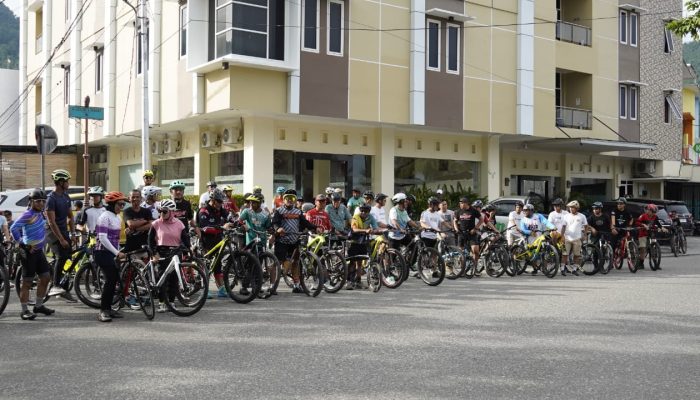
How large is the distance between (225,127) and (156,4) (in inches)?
197

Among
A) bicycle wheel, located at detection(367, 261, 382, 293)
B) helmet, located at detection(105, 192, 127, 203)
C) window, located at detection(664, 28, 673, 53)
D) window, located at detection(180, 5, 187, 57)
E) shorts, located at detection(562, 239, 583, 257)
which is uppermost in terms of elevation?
window, located at detection(664, 28, 673, 53)

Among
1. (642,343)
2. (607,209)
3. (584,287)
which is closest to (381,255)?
(584,287)

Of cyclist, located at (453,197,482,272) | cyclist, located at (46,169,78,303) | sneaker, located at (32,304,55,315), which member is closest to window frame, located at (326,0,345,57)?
cyclist, located at (453,197,482,272)

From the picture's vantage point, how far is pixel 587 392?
6.09 metres

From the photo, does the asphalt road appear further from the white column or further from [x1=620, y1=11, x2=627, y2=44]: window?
[x1=620, y1=11, x2=627, y2=44]: window

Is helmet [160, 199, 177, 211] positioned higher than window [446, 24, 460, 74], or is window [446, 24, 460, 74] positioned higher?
window [446, 24, 460, 74]

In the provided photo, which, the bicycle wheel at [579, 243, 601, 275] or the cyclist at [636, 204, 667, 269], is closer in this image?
the bicycle wheel at [579, 243, 601, 275]

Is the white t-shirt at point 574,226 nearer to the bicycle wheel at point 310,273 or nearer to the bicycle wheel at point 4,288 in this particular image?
the bicycle wheel at point 310,273

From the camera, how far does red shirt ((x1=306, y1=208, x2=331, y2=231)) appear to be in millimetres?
13688

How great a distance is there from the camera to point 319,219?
13703 millimetres

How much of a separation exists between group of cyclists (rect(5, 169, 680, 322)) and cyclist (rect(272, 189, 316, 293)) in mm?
17

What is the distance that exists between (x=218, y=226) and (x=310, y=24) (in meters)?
12.9

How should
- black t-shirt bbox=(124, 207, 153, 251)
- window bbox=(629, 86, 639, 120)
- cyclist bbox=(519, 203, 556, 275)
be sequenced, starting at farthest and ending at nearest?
window bbox=(629, 86, 639, 120) → cyclist bbox=(519, 203, 556, 275) → black t-shirt bbox=(124, 207, 153, 251)

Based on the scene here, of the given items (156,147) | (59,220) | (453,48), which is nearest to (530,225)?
(59,220)
